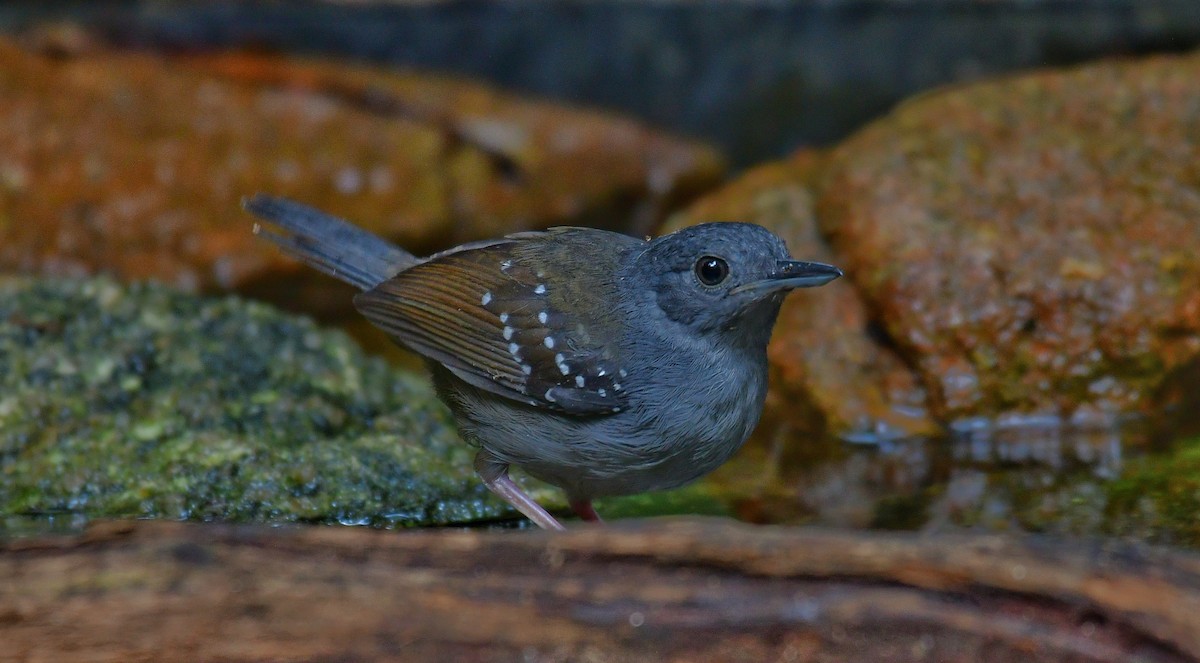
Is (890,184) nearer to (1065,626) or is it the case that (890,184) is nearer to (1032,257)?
(1032,257)

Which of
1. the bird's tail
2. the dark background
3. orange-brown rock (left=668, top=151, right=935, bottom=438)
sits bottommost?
orange-brown rock (left=668, top=151, right=935, bottom=438)

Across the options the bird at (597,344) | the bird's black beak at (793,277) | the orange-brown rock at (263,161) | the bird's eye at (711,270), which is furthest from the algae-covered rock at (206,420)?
the orange-brown rock at (263,161)

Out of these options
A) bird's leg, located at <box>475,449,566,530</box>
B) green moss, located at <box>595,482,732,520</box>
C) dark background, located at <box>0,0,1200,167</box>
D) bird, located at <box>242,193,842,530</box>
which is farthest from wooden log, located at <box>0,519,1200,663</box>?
dark background, located at <box>0,0,1200,167</box>

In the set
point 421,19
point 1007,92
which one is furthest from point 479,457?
point 421,19

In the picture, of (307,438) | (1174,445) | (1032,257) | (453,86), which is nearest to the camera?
(307,438)

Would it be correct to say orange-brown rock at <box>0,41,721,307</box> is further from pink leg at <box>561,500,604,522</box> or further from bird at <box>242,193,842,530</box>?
pink leg at <box>561,500,604,522</box>

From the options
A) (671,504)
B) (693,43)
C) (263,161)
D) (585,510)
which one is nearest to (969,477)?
(671,504)

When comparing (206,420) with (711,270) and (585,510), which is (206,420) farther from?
(711,270)
